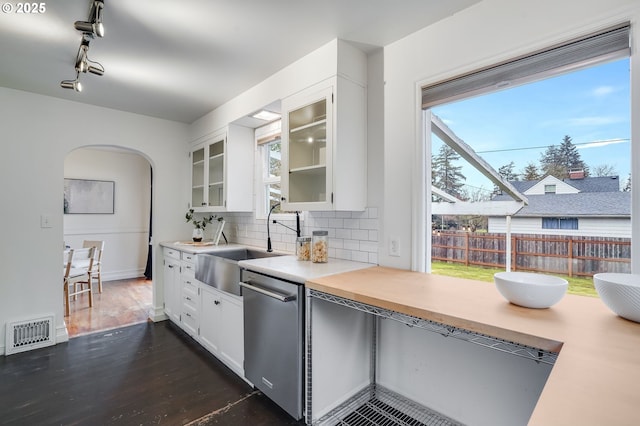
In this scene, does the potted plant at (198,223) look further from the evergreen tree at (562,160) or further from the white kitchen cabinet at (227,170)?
the evergreen tree at (562,160)

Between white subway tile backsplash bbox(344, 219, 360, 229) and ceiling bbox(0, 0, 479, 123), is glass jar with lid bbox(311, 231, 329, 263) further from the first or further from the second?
ceiling bbox(0, 0, 479, 123)

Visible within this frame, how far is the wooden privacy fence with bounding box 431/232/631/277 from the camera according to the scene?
4.64ft

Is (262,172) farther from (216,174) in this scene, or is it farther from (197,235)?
(197,235)

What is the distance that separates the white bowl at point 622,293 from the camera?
1.04m

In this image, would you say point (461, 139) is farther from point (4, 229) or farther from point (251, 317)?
point (4, 229)

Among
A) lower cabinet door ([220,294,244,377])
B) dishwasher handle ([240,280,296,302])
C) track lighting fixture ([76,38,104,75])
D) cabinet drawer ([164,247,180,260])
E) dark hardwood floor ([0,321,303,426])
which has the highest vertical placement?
track lighting fixture ([76,38,104,75])

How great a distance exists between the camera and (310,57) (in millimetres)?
2174

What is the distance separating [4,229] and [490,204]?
404 centimetres

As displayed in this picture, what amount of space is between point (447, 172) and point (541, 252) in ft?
2.26

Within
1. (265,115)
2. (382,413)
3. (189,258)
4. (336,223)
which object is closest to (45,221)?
(189,258)

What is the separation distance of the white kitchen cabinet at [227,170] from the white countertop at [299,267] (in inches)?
46.7

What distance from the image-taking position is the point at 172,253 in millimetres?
3373

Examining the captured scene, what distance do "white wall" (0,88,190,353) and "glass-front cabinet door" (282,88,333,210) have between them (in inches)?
91.8

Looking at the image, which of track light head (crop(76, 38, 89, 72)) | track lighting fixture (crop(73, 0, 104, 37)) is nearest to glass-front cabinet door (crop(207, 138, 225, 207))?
track light head (crop(76, 38, 89, 72))
